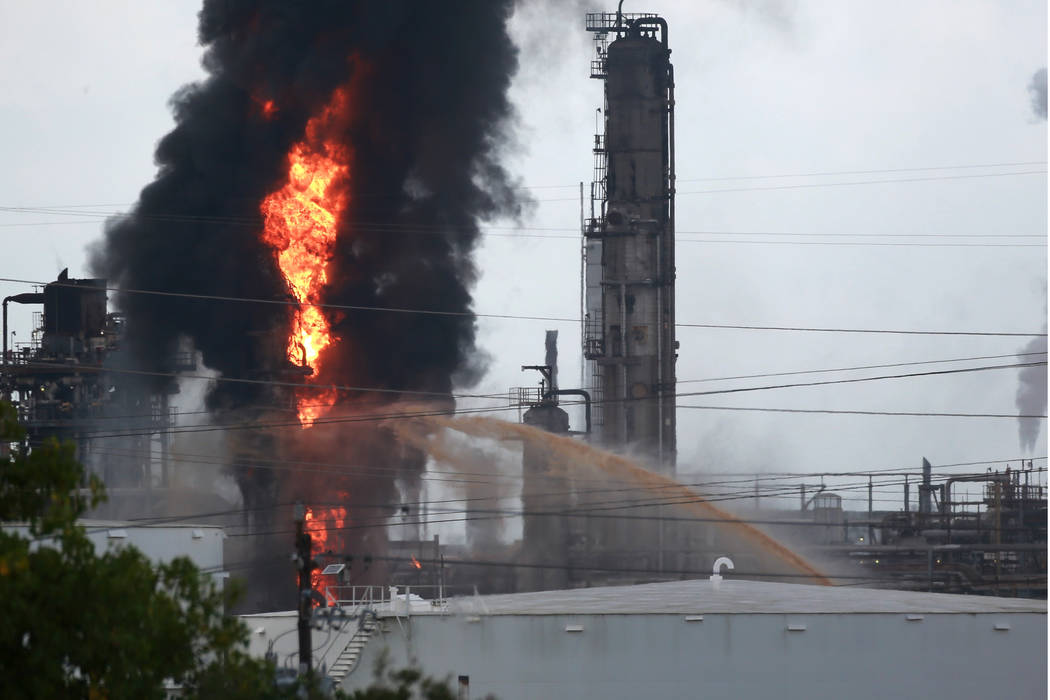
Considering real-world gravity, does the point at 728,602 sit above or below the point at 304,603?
below

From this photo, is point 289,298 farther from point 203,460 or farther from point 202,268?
point 203,460

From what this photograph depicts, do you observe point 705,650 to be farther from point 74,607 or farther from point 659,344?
point 659,344

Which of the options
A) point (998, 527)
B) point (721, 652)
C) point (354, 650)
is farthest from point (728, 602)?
point (998, 527)

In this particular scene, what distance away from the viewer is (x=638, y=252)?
5522 cm

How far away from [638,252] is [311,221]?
13.0 m

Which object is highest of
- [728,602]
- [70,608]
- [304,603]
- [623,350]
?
[623,350]

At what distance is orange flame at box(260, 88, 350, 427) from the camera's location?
51188 mm

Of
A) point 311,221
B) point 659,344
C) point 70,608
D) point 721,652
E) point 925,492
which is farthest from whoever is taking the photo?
point 925,492

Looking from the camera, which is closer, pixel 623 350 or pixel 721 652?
pixel 721 652

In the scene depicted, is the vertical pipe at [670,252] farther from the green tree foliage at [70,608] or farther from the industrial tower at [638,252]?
the green tree foliage at [70,608]

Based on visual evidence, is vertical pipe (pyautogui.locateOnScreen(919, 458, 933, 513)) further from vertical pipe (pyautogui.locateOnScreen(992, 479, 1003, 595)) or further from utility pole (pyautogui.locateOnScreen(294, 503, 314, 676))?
utility pole (pyautogui.locateOnScreen(294, 503, 314, 676))

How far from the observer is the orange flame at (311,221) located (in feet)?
168

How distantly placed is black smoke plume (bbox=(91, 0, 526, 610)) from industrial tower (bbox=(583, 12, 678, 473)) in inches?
230

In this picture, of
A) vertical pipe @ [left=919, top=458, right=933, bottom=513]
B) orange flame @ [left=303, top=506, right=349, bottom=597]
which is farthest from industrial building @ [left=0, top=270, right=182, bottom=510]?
vertical pipe @ [left=919, top=458, right=933, bottom=513]
